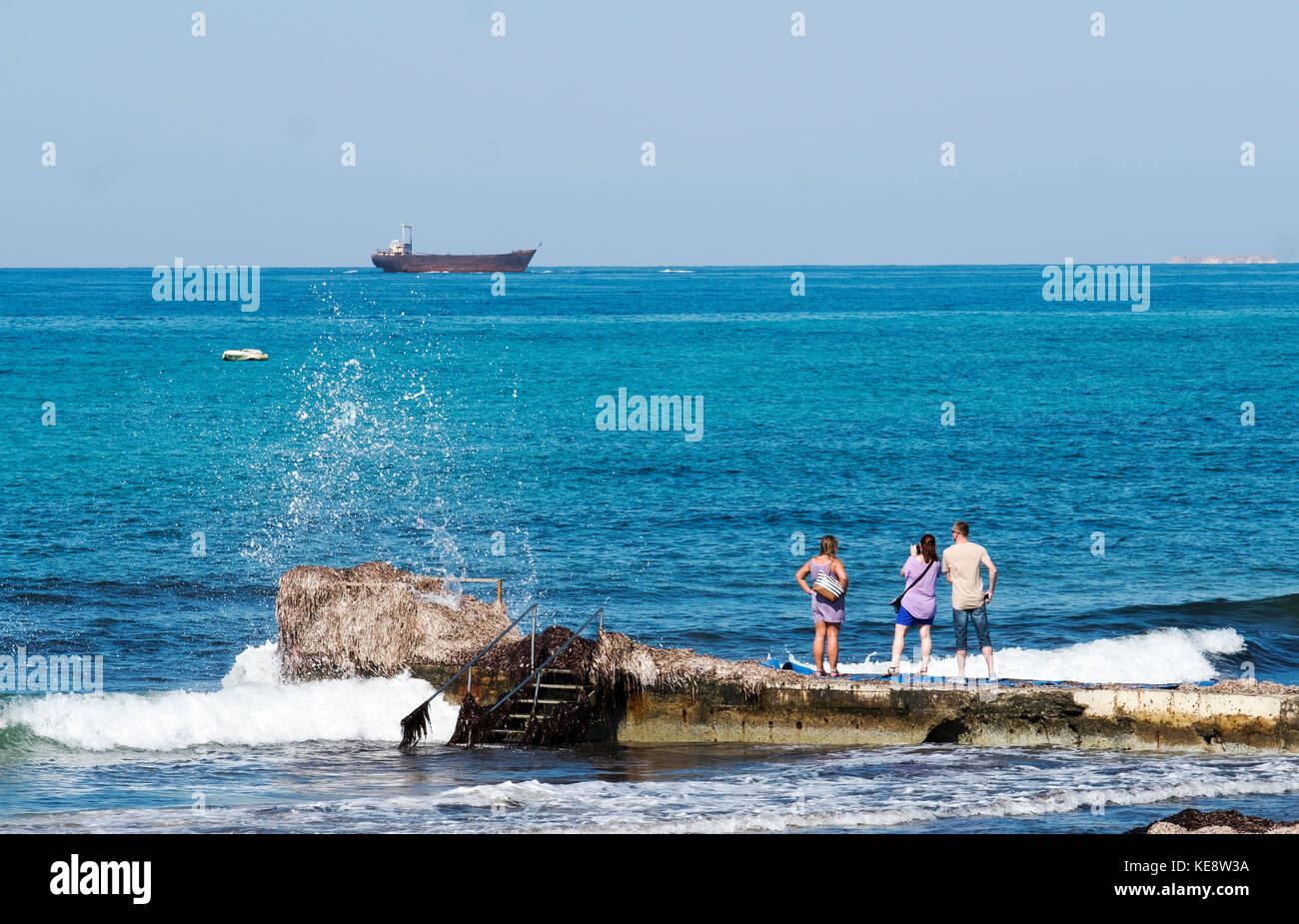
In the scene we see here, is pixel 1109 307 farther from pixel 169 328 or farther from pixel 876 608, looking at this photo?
pixel 876 608

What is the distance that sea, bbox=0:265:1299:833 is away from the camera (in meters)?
13.4

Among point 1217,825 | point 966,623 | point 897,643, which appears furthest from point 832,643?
point 1217,825

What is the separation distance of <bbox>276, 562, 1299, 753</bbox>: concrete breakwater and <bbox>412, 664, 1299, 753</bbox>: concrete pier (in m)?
0.01

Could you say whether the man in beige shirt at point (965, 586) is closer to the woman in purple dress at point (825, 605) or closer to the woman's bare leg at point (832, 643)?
the woman in purple dress at point (825, 605)

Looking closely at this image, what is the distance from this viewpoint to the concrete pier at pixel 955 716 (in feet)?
47.3

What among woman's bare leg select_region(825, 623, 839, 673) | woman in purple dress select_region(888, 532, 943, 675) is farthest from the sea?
woman in purple dress select_region(888, 532, 943, 675)

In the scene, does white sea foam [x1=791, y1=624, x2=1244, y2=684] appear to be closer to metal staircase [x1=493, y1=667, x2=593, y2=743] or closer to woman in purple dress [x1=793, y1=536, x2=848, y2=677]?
woman in purple dress [x1=793, y1=536, x2=848, y2=677]

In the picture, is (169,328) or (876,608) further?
(169,328)

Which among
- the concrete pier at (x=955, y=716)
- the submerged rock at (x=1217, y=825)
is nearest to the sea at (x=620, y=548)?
the concrete pier at (x=955, y=716)

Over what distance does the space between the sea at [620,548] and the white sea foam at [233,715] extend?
4cm

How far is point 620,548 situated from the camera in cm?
2808
